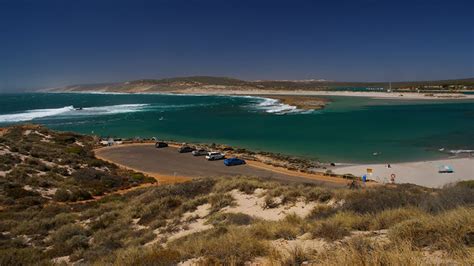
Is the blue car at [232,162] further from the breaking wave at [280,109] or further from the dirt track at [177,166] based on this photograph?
the breaking wave at [280,109]

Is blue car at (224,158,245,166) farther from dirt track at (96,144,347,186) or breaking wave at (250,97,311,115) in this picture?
breaking wave at (250,97,311,115)

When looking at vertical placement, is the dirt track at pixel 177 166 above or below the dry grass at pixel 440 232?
below

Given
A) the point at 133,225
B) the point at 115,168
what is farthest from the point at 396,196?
the point at 115,168

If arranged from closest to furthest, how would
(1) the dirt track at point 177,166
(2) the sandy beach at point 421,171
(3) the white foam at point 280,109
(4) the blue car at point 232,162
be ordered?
(2) the sandy beach at point 421,171, (1) the dirt track at point 177,166, (4) the blue car at point 232,162, (3) the white foam at point 280,109

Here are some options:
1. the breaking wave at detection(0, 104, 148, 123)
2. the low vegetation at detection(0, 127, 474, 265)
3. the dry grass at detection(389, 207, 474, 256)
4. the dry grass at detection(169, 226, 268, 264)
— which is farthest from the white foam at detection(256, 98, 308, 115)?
the dry grass at detection(389, 207, 474, 256)

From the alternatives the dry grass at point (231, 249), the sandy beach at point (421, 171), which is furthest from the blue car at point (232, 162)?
the dry grass at point (231, 249)

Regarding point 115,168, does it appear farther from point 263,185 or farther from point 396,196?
point 396,196

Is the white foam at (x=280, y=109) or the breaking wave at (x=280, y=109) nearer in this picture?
the breaking wave at (x=280, y=109)
